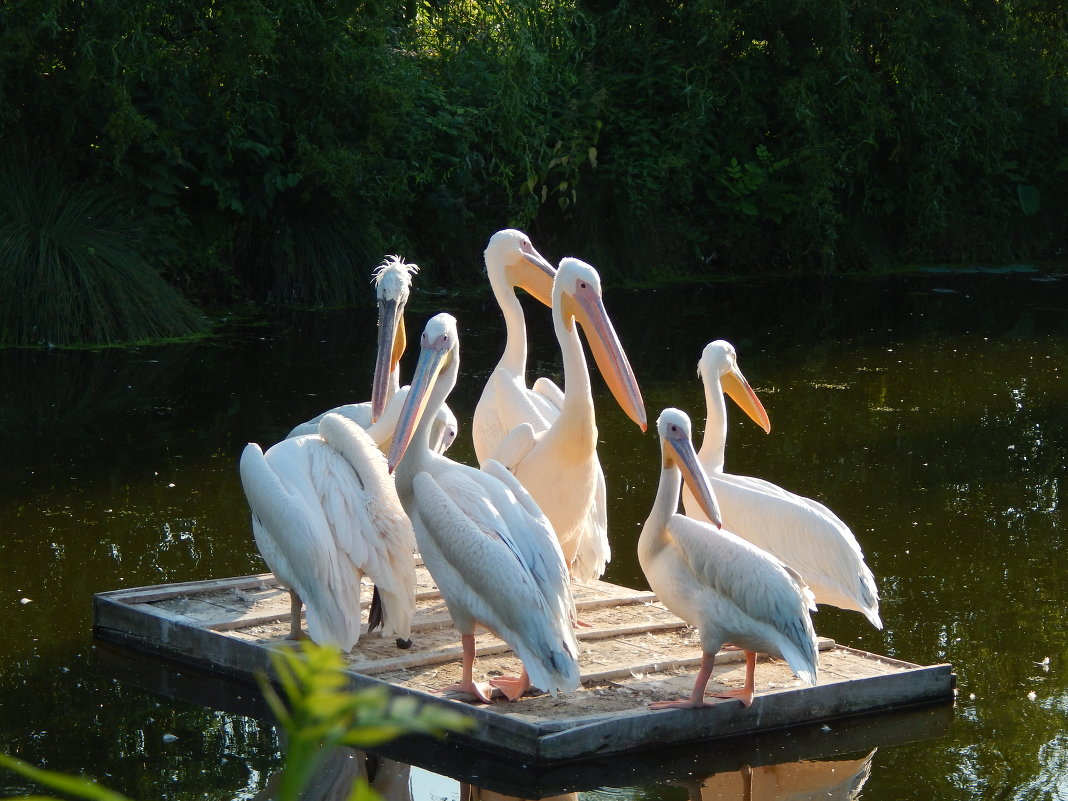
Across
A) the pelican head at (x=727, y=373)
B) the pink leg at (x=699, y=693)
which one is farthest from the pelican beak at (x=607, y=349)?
the pink leg at (x=699, y=693)

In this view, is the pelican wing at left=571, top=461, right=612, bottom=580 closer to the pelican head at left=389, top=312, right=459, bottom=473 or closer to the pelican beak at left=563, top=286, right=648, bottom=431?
the pelican beak at left=563, top=286, right=648, bottom=431

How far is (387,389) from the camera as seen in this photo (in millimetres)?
5133

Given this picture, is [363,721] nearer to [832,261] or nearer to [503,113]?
[503,113]

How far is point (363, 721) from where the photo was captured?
0.73m

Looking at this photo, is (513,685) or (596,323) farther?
(596,323)

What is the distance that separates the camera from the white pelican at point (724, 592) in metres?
3.85

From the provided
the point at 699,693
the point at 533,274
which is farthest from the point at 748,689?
the point at 533,274

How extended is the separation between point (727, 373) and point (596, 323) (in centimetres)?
84

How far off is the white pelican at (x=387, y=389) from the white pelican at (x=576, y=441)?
43 cm

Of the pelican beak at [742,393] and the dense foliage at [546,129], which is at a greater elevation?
the dense foliage at [546,129]

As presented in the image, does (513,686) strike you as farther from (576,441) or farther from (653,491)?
(653,491)

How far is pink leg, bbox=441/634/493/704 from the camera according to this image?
3.90m

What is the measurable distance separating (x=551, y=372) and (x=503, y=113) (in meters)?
3.66

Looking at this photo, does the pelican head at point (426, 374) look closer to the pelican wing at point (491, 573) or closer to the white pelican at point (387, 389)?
the pelican wing at point (491, 573)
